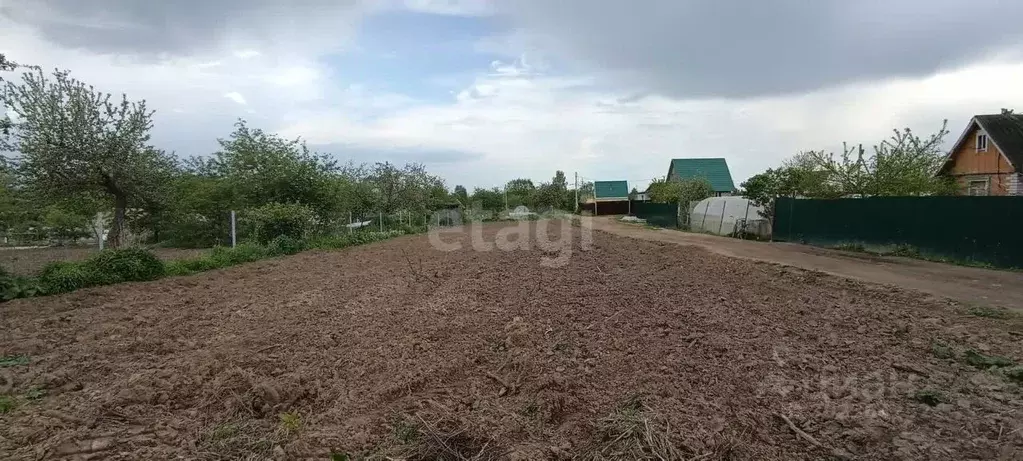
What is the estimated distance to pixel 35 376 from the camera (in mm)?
3996

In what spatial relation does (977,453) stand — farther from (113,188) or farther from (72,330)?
(113,188)

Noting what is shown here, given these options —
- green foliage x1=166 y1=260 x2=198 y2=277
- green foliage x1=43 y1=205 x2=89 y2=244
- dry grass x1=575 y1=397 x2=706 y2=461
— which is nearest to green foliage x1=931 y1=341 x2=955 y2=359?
dry grass x1=575 y1=397 x2=706 y2=461

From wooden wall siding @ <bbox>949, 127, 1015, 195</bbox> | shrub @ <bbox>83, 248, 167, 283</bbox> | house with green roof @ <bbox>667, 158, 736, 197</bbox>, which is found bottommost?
shrub @ <bbox>83, 248, 167, 283</bbox>

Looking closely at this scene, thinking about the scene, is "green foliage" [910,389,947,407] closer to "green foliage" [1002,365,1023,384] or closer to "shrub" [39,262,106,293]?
"green foliage" [1002,365,1023,384]

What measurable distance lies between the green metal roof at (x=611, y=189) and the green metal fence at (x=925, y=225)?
37860 millimetres

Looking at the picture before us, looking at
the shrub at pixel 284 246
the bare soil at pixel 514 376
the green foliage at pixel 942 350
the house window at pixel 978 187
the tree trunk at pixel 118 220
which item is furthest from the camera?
the house window at pixel 978 187

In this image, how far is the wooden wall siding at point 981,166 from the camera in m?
17.4

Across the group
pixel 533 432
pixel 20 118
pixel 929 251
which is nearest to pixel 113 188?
pixel 20 118

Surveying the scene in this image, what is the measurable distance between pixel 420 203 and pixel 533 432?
78.5 ft

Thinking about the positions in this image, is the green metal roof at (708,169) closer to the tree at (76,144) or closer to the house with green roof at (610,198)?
the house with green roof at (610,198)

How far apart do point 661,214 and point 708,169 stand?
2340 cm

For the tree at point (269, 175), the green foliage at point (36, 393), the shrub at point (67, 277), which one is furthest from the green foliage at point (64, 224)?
the green foliage at point (36, 393)

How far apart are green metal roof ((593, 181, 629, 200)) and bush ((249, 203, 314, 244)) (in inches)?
1556

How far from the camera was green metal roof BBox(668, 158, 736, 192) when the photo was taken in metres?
45.9
